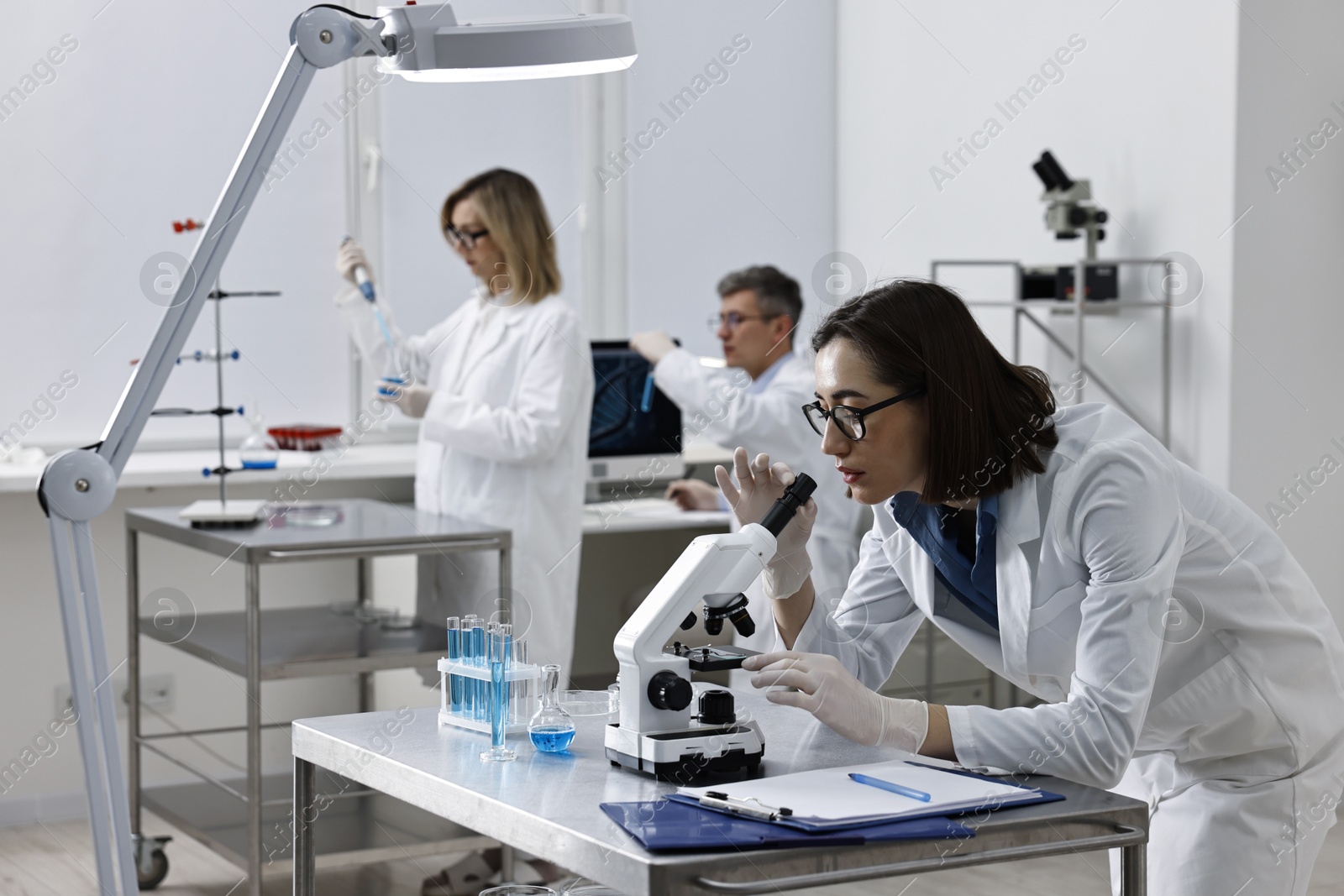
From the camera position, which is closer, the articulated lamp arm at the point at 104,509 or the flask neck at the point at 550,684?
the articulated lamp arm at the point at 104,509

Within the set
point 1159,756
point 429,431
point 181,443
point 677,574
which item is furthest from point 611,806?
point 181,443

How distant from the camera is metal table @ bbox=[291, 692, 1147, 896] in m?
1.26

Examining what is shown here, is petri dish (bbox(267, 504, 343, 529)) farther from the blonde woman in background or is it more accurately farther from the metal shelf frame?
the metal shelf frame

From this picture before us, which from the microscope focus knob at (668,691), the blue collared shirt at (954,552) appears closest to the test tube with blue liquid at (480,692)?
the microscope focus knob at (668,691)

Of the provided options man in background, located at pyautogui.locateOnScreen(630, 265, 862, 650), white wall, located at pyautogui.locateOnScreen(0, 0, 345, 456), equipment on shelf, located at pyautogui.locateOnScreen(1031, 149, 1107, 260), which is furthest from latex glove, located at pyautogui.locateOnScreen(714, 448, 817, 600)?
white wall, located at pyautogui.locateOnScreen(0, 0, 345, 456)

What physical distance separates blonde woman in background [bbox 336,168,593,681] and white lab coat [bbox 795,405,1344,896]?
177 cm

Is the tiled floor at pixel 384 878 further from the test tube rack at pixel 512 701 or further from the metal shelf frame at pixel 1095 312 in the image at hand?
the test tube rack at pixel 512 701

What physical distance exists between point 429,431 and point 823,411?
6.09ft

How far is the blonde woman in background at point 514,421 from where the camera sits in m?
3.33

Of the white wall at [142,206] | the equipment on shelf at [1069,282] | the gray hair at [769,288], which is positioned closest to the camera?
the gray hair at [769,288]

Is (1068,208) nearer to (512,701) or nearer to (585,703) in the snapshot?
(585,703)

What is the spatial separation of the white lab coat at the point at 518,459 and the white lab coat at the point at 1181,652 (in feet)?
5.80

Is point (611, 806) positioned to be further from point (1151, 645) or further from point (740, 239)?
point (740, 239)

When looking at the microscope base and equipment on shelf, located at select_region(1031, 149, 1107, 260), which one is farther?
equipment on shelf, located at select_region(1031, 149, 1107, 260)
